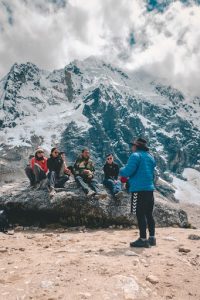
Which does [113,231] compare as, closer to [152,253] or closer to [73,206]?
[73,206]

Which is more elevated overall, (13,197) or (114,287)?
(13,197)

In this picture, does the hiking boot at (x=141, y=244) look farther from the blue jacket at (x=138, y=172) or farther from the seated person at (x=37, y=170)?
the seated person at (x=37, y=170)

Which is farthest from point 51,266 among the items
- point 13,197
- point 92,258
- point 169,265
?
point 13,197

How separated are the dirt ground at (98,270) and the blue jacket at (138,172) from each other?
1604 millimetres

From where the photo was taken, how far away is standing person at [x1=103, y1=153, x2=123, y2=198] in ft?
50.8

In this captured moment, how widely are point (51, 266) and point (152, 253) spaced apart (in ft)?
8.62

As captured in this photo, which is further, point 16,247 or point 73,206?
point 73,206

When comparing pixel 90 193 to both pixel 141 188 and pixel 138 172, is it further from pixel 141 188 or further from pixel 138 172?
pixel 141 188

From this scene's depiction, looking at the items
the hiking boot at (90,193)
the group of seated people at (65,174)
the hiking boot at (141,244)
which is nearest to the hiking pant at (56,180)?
the group of seated people at (65,174)

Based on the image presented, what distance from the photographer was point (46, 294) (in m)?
6.40

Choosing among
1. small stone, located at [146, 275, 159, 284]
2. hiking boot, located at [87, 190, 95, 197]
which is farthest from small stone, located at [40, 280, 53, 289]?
hiking boot, located at [87, 190, 95, 197]

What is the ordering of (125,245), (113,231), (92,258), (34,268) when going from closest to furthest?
(34,268) → (92,258) → (125,245) → (113,231)

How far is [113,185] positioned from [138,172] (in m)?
5.29

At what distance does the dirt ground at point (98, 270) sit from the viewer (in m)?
6.53
